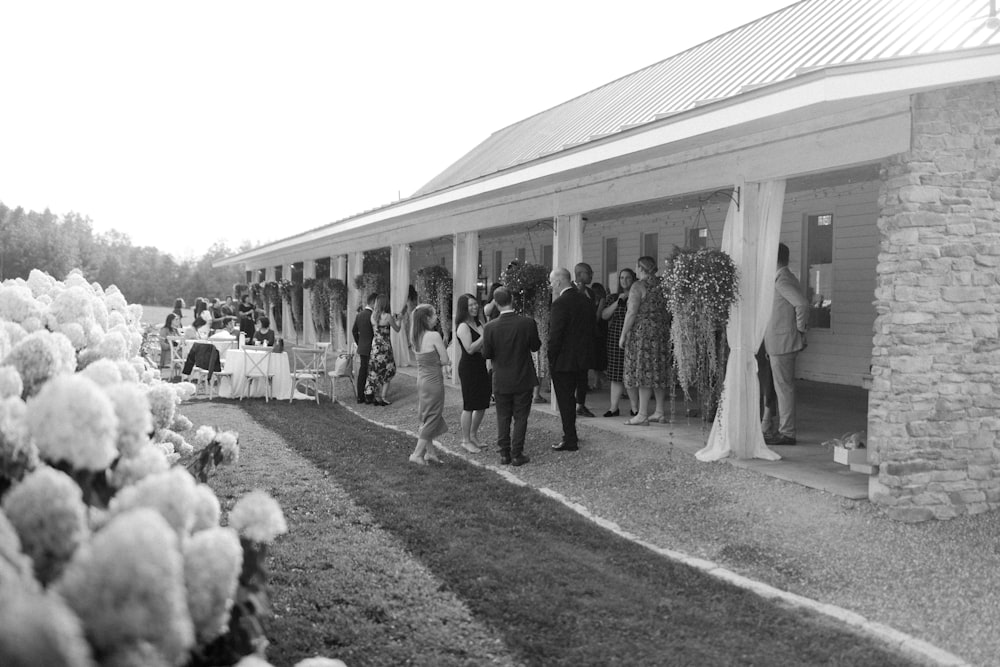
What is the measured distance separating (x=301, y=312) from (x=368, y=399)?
13.0 meters

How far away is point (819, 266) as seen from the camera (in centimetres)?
1228

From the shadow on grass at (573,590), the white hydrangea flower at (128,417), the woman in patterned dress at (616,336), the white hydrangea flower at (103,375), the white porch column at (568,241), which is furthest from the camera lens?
the white porch column at (568,241)

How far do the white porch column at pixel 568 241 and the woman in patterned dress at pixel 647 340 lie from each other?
4.40 ft

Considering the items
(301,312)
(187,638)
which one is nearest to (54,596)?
(187,638)

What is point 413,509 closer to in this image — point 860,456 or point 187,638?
point 860,456

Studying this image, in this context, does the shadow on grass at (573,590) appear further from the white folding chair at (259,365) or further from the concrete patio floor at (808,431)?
the white folding chair at (259,365)

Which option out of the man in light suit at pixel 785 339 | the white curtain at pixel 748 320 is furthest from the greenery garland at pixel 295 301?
the white curtain at pixel 748 320

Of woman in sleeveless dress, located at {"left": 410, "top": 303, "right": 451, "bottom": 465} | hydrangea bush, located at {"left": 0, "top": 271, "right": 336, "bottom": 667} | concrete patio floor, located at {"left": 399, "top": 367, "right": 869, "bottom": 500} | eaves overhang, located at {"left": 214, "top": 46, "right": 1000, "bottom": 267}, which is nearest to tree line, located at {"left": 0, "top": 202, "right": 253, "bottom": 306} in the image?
concrete patio floor, located at {"left": 399, "top": 367, "right": 869, "bottom": 500}

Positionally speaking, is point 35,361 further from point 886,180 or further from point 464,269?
point 464,269

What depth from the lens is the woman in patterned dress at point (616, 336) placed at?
992 centimetres

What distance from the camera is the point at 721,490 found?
6570 mm

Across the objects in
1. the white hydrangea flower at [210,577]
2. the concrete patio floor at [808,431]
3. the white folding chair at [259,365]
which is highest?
the white hydrangea flower at [210,577]

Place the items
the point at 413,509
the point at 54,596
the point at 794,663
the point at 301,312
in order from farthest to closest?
the point at 301,312 → the point at 413,509 → the point at 794,663 → the point at 54,596

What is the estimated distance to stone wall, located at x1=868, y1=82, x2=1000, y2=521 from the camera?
5.89m
